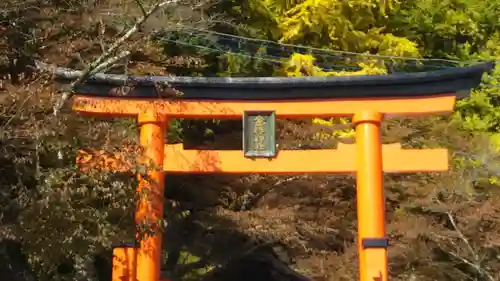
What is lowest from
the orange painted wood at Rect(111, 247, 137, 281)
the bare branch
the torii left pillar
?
the orange painted wood at Rect(111, 247, 137, 281)

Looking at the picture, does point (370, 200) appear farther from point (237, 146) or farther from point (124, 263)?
point (237, 146)

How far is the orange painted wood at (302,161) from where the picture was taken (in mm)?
7086

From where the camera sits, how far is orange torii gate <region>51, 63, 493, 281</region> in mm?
7105

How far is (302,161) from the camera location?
23.5ft

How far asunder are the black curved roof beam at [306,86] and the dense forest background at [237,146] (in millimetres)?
456

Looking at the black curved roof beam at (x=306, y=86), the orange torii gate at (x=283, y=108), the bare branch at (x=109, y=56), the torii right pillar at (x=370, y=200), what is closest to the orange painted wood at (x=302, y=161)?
the orange torii gate at (x=283, y=108)

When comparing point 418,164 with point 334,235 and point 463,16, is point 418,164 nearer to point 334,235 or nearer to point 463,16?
point 334,235

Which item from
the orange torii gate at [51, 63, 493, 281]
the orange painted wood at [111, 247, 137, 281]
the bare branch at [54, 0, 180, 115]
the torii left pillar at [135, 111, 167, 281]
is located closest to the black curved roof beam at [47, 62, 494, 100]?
the orange torii gate at [51, 63, 493, 281]

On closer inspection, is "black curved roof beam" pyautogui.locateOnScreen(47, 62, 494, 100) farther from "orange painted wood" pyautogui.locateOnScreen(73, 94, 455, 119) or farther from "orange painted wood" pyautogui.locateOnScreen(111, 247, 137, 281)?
"orange painted wood" pyautogui.locateOnScreen(111, 247, 137, 281)

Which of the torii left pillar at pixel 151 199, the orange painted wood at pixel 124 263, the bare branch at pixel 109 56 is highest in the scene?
the bare branch at pixel 109 56

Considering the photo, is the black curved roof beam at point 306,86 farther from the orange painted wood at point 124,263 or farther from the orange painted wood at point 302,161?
the orange painted wood at point 124,263

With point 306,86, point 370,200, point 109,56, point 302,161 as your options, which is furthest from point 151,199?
point 370,200

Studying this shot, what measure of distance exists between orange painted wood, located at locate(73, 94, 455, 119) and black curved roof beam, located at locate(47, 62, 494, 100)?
0.21ft

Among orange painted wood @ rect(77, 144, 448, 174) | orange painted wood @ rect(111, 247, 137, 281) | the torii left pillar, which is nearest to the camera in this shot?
the torii left pillar
